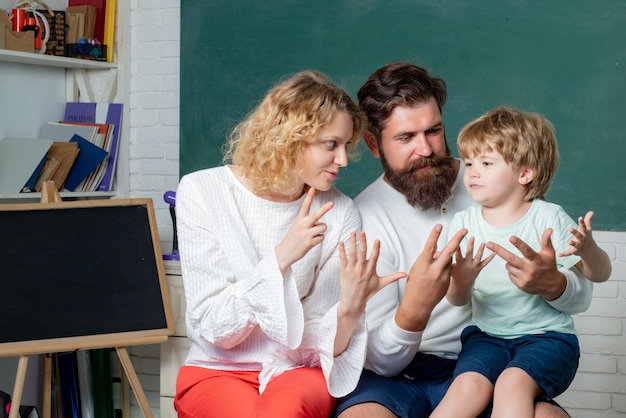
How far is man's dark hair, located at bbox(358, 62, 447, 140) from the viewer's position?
2.44 m

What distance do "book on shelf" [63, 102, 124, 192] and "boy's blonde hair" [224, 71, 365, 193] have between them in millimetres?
1987

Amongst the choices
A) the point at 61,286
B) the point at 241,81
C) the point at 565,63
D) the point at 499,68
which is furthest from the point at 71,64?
the point at 565,63

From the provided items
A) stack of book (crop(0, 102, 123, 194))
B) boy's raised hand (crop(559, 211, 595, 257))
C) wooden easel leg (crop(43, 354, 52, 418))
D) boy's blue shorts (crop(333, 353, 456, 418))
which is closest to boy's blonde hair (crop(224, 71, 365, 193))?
boy's blue shorts (crop(333, 353, 456, 418))

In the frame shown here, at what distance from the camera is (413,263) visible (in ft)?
7.63

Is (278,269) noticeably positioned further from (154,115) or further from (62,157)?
(154,115)

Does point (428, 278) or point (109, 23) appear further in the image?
point (109, 23)

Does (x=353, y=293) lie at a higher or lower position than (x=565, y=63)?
lower

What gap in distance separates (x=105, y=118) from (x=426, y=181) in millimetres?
2266

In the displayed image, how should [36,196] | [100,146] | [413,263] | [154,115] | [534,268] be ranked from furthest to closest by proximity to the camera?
[154,115] < [100,146] < [36,196] < [413,263] < [534,268]

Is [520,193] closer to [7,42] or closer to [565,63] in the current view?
[565,63]

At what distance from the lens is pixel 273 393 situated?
2.08m

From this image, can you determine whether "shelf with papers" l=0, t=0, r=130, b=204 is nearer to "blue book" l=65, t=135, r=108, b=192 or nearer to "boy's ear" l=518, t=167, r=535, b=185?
"blue book" l=65, t=135, r=108, b=192

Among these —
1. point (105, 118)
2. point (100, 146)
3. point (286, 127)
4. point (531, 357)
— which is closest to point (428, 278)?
point (531, 357)

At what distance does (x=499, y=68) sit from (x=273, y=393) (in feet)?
6.65
